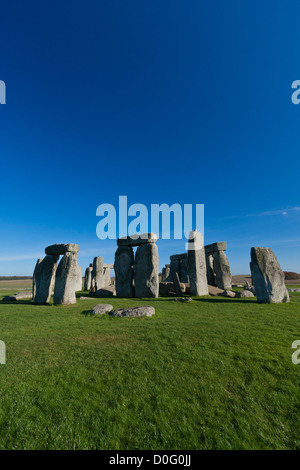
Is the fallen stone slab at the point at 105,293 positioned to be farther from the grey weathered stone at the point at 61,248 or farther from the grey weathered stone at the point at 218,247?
the grey weathered stone at the point at 218,247

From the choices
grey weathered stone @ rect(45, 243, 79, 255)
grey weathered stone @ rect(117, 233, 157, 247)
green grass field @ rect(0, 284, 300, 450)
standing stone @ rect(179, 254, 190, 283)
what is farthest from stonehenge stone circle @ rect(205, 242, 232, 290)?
green grass field @ rect(0, 284, 300, 450)

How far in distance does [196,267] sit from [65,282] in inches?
319

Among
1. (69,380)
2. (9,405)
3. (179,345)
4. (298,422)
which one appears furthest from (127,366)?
(298,422)

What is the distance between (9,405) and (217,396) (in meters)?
2.73

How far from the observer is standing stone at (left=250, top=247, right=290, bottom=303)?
31.6 feet

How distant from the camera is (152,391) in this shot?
9.09ft

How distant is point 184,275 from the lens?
2062 cm

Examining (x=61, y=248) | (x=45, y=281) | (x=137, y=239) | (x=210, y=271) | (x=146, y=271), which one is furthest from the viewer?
(x=210, y=271)

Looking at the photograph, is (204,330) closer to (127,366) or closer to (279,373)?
(279,373)

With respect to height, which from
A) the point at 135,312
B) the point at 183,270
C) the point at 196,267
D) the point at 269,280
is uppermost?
the point at 196,267

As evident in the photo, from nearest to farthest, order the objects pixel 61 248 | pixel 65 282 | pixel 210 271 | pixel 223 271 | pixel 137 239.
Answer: pixel 65 282
pixel 61 248
pixel 137 239
pixel 223 271
pixel 210 271
